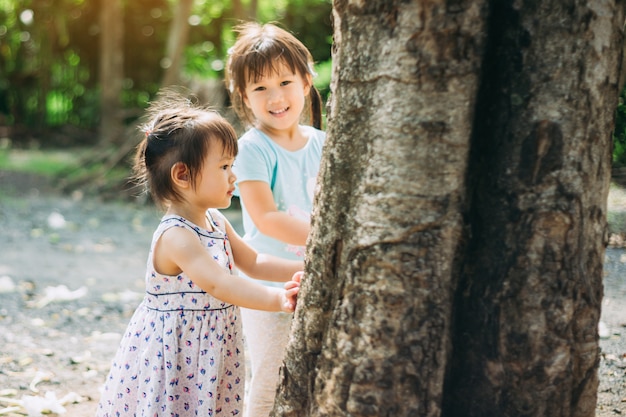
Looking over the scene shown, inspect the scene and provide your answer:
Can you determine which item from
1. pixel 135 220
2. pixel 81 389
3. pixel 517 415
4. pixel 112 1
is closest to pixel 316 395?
pixel 517 415

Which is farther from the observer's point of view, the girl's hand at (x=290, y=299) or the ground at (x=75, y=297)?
the ground at (x=75, y=297)

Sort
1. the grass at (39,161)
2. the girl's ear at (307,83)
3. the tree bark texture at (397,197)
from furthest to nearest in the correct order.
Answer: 1. the grass at (39,161)
2. the girl's ear at (307,83)
3. the tree bark texture at (397,197)

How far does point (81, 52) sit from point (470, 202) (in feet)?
51.7

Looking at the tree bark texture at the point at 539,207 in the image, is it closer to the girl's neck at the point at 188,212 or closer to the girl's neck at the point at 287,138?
the girl's neck at the point at 188,212

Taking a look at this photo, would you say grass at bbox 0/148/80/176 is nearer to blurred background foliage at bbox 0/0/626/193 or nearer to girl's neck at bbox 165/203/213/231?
blurred background foliage at bbox 0/0/626/193

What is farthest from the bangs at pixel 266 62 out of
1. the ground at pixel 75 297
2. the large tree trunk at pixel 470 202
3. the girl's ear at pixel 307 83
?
the ground at pixel 75 297

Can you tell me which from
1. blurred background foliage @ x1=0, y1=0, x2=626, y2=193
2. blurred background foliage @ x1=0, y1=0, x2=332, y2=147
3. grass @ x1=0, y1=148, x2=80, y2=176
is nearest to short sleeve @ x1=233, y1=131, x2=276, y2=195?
grass @ x1=0, y1=148, x2=80, y2=176

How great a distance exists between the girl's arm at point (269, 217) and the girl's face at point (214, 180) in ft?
0.78

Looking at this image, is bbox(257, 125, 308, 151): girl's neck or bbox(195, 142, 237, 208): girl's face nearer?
bbox(195, 142, 237, 208): girl's face

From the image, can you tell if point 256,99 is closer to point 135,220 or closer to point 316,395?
point 316,395

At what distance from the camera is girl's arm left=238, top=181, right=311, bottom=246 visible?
8.91ft

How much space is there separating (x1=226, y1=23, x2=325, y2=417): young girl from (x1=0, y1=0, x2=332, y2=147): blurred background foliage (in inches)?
468

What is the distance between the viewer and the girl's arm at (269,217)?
8.91 feet

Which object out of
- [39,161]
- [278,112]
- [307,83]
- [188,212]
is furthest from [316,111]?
[39,161]
